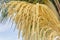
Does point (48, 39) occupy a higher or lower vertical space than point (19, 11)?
lower

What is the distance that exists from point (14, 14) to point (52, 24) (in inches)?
7.9

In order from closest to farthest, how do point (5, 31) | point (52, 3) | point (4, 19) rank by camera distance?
point (4, 19), point (52, 3), point (5, 31)

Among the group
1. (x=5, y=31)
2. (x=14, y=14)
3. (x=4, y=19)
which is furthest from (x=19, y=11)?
(x=5, y=31)

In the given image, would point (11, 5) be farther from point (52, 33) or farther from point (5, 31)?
point (5, 31)

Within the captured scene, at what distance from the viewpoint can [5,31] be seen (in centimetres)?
106

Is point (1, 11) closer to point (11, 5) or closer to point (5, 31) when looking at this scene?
point (11, 5)

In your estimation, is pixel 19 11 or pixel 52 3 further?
pixel 52 3

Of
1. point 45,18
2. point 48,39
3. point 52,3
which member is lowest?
point 48,39

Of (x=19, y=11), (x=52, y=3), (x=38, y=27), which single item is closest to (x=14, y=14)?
(x=19, y=11)

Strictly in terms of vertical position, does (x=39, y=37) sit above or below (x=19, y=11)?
below

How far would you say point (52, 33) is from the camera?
66 centimetres

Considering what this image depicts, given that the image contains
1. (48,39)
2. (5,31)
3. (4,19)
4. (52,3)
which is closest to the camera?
(48,39)

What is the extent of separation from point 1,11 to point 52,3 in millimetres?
354

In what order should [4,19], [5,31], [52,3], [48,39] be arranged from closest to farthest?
[48,39]
[4,19]
[52,3]
[5,31]
